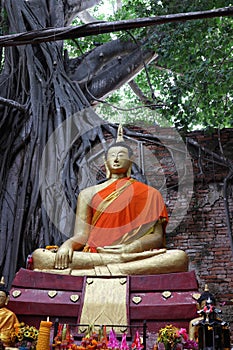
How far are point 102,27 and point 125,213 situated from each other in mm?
1743

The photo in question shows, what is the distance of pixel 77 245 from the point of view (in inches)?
179

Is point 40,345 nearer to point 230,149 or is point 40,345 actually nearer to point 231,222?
point 231,222

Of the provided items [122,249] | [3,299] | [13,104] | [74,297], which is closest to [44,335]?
[3,299]

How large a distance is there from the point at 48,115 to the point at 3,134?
582mm

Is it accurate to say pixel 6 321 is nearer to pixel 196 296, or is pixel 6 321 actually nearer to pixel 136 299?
pixel 136 299

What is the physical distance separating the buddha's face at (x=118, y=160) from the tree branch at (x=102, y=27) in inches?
61.3

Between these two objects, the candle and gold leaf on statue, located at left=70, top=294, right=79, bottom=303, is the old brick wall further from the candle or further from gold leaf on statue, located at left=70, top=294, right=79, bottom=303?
the candle

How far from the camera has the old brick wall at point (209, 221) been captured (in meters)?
6.01

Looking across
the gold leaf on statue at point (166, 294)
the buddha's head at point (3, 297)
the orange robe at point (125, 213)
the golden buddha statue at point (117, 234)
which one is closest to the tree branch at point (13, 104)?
the golden buddha statue at point (117, 234)

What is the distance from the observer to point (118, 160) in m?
5.17

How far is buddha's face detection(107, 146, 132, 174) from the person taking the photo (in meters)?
5.17

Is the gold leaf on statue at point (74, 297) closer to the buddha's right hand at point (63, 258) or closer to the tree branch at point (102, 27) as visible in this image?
the buddha's right hand at point (63, 258)

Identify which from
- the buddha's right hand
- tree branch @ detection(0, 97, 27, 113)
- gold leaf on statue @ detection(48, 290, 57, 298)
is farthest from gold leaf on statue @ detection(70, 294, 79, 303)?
tree branch @ detection(0, 97, 27, 113)

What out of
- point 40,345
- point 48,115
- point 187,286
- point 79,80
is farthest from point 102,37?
point 40,345
